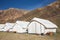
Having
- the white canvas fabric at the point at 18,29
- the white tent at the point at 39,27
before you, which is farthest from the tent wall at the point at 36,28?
the white canvas fabric at the point at 18,29

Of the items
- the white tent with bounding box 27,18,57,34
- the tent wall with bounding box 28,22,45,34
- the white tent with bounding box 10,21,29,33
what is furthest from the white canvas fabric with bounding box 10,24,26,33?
the white tent with bounding box 27,18,57,34

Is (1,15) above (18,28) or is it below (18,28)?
above

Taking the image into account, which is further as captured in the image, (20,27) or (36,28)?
(20,27)

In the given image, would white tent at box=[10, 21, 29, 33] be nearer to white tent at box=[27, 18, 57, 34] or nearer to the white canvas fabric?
the white canvas fabric

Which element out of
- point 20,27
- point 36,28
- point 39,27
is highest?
point 20,27

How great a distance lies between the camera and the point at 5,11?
182625mm

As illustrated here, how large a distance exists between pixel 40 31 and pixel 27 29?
4226 mm

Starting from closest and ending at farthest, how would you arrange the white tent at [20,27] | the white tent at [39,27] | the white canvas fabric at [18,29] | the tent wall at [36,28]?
the white tent at [39,27] → the tent wall at [36,28] → the white canvas fabric at [18,29] → the white tent at [20,27]

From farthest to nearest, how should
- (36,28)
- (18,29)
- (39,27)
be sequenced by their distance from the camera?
(18,29), (36,28), (39,27)

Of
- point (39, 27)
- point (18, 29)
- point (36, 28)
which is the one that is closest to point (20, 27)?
point (18, 29)

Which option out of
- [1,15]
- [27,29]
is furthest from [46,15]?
[27,29]

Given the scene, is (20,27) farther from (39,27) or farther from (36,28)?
(39,27)

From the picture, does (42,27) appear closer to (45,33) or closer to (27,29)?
(45,33)

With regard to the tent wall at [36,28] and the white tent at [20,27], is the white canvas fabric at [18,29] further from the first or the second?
the tent wall at [36,28]
